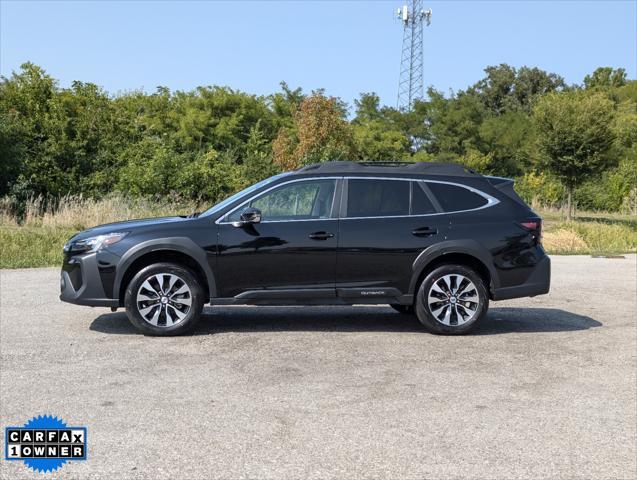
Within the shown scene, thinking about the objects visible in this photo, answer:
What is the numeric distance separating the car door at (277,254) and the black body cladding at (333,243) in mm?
11

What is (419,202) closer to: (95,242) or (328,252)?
(328,252)

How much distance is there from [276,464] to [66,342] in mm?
4225

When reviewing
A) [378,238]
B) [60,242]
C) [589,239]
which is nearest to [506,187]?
[378,238]

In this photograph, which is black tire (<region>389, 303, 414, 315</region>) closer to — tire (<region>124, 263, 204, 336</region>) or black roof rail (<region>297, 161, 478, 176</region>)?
black roof rail (<region>297, 161, 478, 176</region>)

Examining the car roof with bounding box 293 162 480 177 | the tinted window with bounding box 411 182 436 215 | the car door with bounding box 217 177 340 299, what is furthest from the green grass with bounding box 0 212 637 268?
the tinted window with bounding box 411 182 436 215

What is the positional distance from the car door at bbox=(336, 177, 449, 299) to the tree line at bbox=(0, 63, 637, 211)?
58.3ft

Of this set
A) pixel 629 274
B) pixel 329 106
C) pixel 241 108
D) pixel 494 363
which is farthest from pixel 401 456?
pixel 241 108

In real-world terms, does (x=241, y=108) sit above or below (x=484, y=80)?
below

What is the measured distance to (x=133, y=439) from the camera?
5258 mm

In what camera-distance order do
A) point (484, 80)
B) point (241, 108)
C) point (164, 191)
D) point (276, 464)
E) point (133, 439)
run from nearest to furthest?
point (276, 464), point (133, 439), point (164, 191), point (241, 108), point (484, 80)

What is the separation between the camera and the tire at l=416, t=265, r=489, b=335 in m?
8.80

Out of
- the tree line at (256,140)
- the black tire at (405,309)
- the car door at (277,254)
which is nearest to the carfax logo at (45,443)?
the car door at (277,254)

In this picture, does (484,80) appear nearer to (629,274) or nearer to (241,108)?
(241,108)

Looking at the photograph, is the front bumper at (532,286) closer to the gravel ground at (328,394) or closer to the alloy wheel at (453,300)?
the alloy wheel at (453,300)
